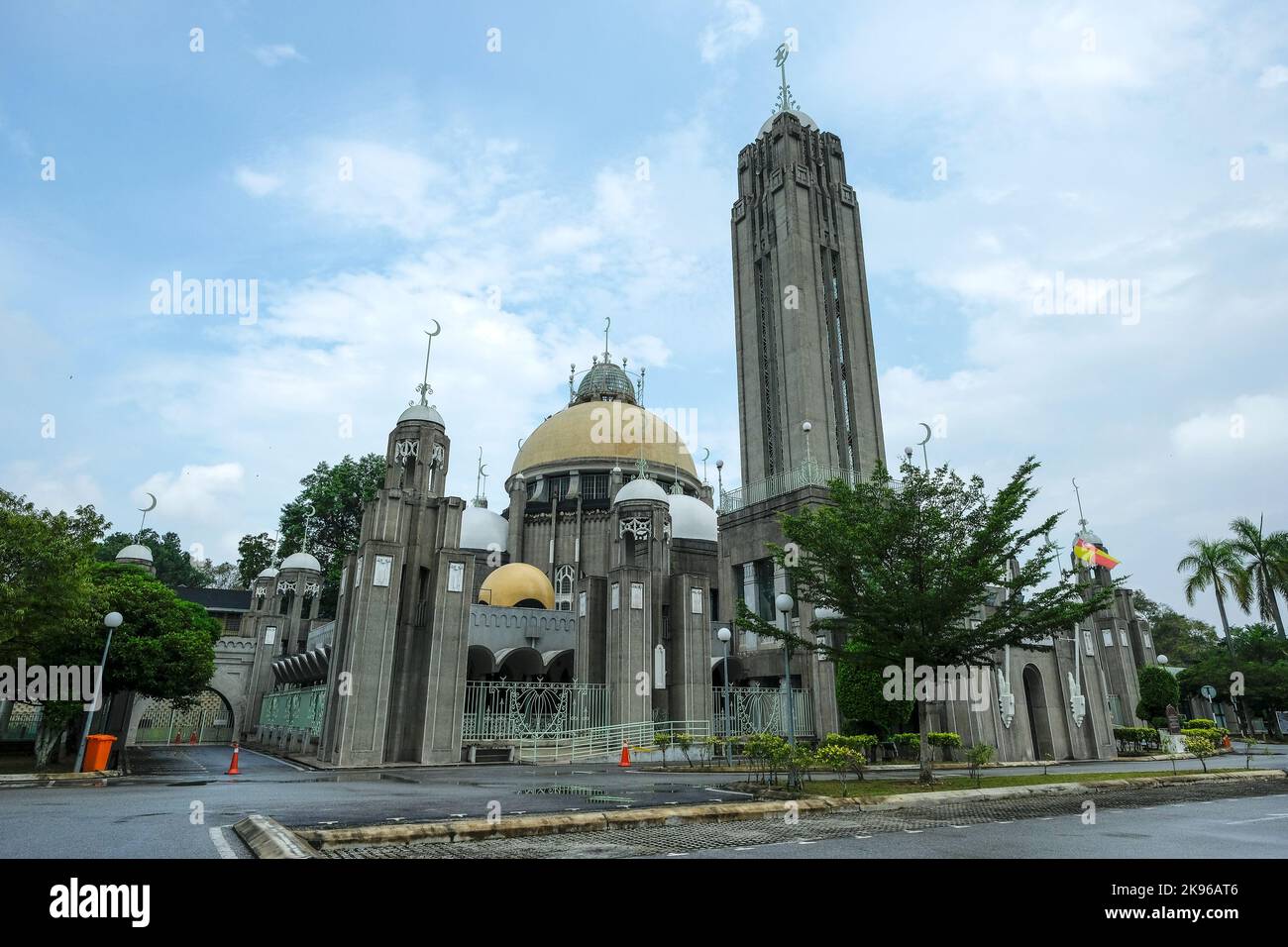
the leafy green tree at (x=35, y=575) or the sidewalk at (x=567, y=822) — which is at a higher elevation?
the leafy green tree at (x=35, y=575)

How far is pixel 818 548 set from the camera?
56.9ft

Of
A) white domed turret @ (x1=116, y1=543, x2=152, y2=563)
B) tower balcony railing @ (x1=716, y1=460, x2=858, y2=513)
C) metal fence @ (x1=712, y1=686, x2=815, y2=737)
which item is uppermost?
tower balcony railing @ (x1=716, y1=460, x2=858, y2=513)

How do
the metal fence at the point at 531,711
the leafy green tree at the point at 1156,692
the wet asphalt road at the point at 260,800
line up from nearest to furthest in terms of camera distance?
the wet asphalt road at the point at 260,800, the metal fence at the point at 531,711, the leafy green tree at the point at 1156,692

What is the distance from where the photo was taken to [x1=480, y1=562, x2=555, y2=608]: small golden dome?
4209 cm

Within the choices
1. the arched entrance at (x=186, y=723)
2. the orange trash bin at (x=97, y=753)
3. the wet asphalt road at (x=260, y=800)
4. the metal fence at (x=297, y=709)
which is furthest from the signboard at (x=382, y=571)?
the arched entrance at (x=186, y=723)

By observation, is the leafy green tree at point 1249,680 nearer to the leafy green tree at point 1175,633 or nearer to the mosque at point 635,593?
the mosque at point 635,593

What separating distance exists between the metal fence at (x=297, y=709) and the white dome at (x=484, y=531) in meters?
14.6

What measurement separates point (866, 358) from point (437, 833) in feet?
129

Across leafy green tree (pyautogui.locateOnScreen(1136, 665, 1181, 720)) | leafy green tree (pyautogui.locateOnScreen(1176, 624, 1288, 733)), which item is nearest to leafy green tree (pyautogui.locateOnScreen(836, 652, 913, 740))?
leafy green tree (pyautogui.locateOnScreen(1136, 665, 1181, 720))

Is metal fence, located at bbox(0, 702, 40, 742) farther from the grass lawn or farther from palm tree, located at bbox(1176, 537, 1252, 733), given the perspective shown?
palm tree, located at bbox(1176, 537, 1252, 733)

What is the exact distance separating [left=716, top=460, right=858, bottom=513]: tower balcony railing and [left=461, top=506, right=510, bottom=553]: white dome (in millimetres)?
18203

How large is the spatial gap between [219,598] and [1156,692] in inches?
2749

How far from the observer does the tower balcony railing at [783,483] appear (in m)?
34.5
